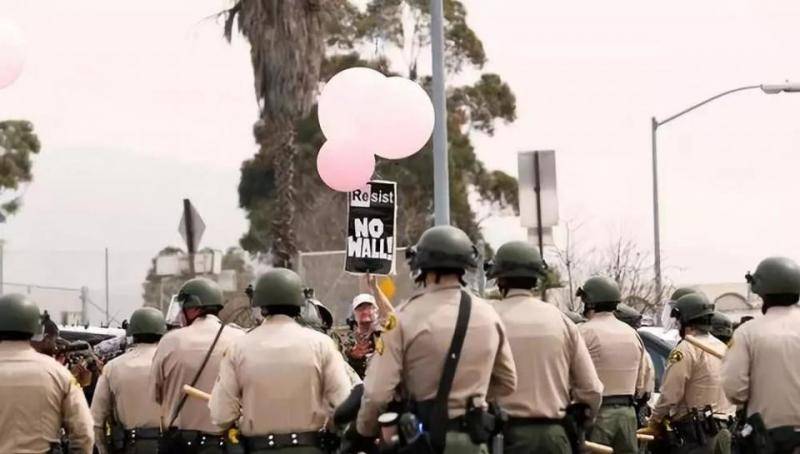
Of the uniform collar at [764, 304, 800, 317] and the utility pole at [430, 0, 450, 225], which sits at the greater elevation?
the utility pole at [430, 0, 450, 225]

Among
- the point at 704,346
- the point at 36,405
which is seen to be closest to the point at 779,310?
the point at 704,346

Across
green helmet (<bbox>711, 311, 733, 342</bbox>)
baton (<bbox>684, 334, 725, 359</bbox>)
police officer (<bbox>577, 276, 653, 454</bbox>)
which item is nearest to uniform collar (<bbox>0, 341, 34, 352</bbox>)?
police officer (<bbox>577, 276, 653, 454</bbox>)

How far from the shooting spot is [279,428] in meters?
9.87

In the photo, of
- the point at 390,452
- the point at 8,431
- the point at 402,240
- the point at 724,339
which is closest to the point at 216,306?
the point at 8,431

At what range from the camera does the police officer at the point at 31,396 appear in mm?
10344

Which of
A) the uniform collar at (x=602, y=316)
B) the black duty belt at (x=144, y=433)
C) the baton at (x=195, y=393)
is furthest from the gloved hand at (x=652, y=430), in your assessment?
the baton at (x=195, y=393)

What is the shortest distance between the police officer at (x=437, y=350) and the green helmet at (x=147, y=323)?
4.89m

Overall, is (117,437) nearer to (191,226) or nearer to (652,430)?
(652,430)

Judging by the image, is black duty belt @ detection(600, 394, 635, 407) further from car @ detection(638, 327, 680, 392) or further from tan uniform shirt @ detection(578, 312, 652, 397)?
car @ detection(638, 327, 680, 392)

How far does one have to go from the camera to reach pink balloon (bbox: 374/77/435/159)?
13.6 m

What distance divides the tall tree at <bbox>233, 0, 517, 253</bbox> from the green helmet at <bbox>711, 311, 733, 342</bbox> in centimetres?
2846

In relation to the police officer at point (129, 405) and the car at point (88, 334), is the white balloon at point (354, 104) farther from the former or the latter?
the car at point (88, 334)

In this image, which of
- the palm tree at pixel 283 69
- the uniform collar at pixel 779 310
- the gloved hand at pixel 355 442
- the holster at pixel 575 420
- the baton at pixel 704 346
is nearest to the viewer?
the gloved hand at pixel 355 442

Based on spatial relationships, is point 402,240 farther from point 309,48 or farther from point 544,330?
point 544,330
